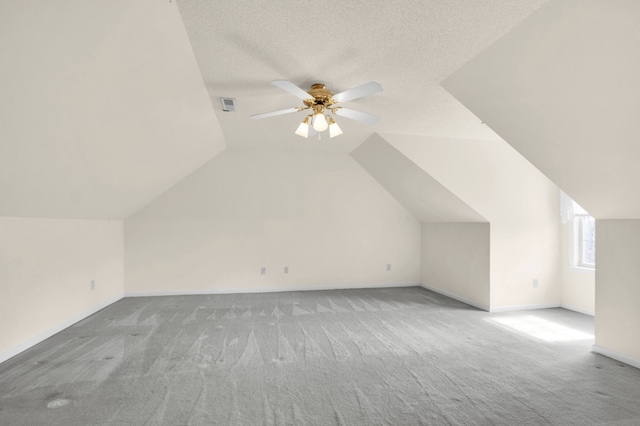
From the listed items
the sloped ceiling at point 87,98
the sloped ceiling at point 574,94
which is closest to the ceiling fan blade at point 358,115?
the sloped ceiling at point 574,94

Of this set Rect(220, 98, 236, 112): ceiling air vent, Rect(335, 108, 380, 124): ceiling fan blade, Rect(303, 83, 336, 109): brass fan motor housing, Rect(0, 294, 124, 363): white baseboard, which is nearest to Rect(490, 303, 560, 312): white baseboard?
Rect(335, 108, 380, 124): ceiling fan blade

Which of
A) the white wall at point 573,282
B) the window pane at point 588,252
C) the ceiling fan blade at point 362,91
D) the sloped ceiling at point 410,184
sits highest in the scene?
the ceiling fan blade at point 362,91

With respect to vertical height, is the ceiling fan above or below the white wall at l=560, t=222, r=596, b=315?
above

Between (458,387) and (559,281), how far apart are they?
11.0 ft

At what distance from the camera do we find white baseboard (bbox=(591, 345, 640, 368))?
271 cm

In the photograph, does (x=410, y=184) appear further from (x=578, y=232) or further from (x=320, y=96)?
(x=320, y=96)

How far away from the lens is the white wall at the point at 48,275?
9.32 feet

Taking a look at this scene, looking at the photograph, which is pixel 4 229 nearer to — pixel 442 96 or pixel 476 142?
pixel 442 96

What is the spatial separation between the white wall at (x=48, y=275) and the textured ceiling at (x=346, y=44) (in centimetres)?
223

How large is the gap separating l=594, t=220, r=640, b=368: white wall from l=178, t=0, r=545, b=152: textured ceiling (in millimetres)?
1774

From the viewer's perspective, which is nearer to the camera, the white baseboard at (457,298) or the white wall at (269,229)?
the white baseboard at (457,298)

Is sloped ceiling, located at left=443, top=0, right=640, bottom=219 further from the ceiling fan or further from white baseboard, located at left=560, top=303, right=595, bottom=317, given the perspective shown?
white baseboard, located at left=560, top=303, right=595, bottom=317

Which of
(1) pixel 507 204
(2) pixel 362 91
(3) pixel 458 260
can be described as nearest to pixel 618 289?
(1) pixel 507 204

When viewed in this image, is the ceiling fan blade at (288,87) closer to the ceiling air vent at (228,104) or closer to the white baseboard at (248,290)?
the ceiling air vent at (228,104)
